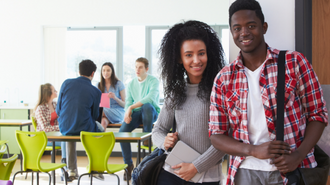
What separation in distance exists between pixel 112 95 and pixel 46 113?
1.08 m

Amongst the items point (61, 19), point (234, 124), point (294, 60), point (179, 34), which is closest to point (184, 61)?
point (179, 34)

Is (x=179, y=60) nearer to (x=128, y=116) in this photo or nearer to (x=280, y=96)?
(x=280, y=96)

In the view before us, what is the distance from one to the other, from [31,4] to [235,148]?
7.21 m

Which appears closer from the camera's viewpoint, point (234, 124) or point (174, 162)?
point (234, 124)

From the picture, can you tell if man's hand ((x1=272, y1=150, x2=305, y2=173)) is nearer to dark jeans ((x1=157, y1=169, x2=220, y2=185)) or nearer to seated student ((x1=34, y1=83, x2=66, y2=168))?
dark jeans ((x1=157, y1=169, x2=220, y2=185))

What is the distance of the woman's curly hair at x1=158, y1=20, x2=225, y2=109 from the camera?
4.94 ft

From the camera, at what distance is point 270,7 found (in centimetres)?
155

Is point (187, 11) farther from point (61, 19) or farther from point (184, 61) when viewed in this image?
point (184, 61)

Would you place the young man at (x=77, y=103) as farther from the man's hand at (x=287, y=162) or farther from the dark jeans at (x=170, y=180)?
the man's hand at (x=287, y=162)

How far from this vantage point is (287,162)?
3.35 feet

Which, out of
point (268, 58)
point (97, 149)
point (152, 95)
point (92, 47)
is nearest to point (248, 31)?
point (268, 58)

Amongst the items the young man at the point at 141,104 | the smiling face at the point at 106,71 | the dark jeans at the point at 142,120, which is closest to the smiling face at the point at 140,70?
the young man at the point at 141,104

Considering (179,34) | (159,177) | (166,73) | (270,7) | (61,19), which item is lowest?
(159,177)

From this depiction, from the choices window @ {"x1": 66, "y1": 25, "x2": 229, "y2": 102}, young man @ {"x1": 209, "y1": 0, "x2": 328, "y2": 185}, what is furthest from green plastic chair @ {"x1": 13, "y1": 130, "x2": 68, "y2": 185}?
window @ {"x1": 66, "y1": 25, "x2": 229, "y2": 102}
